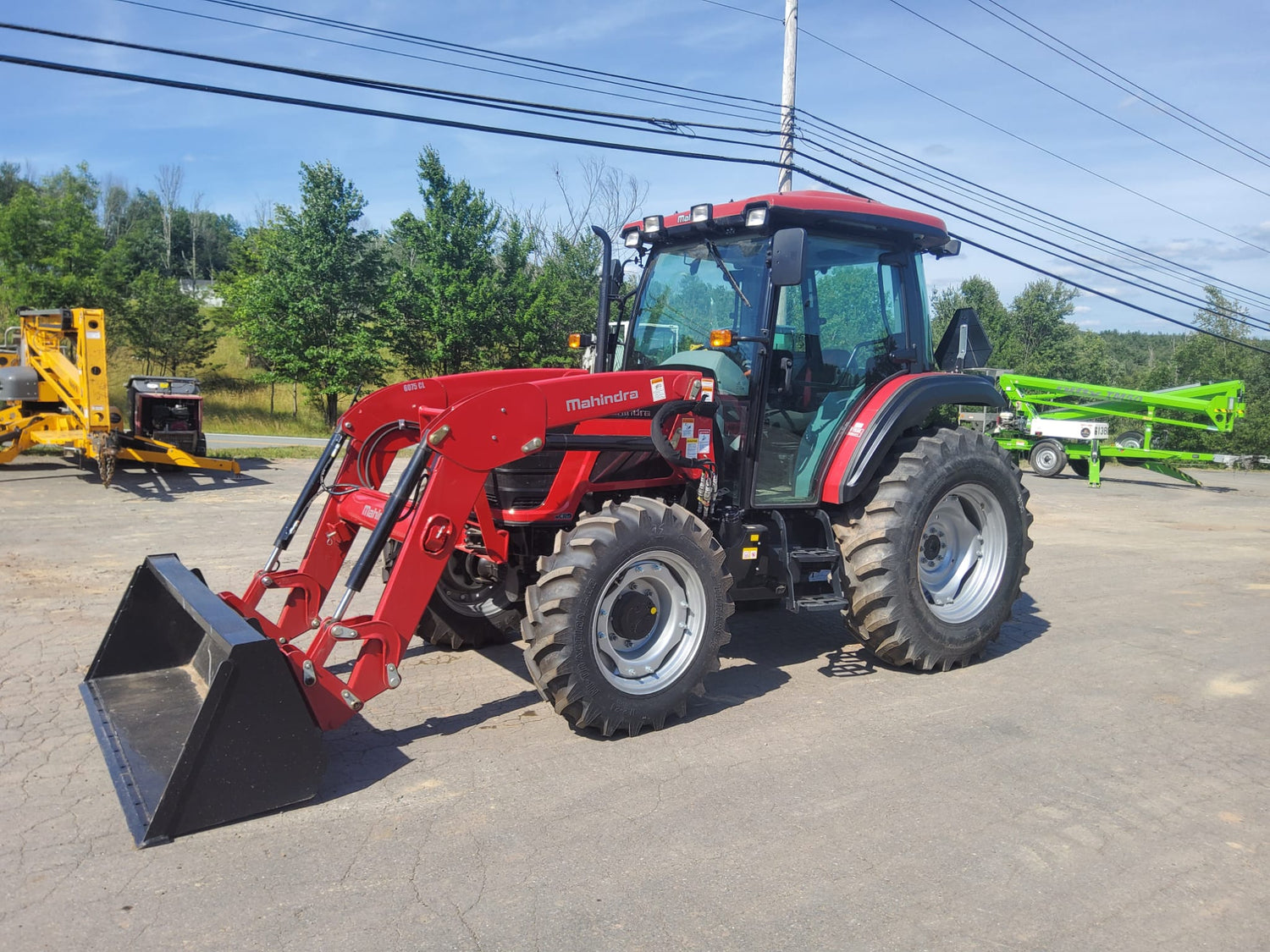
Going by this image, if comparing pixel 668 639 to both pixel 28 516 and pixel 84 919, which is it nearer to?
pixel 84 919

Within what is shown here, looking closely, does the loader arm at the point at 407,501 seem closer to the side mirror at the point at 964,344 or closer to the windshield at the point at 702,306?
the windshield at the point at 702,306

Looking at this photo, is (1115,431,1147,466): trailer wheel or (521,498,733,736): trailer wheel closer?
(521,498,733,736): trailer wheel

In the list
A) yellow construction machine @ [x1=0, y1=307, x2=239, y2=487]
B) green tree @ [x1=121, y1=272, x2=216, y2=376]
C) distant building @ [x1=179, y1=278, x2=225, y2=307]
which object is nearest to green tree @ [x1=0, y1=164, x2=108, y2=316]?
green tree @ [x1=121, y1=272, x2=216, y2=376]

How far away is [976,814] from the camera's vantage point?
12.6 feet

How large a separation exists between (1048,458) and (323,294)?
1955cm

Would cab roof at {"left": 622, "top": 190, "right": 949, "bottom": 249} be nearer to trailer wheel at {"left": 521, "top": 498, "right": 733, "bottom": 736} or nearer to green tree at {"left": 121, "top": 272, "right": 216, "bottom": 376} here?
trailer wheel at {"left": 521, "top": 498, "right": 733, "bottom": 736}

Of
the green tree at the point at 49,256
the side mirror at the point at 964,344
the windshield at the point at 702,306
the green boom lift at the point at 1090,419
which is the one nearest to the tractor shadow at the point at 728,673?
the windshield at the point at 702,306

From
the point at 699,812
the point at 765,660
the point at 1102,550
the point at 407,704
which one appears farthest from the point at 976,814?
the point at 1102,550

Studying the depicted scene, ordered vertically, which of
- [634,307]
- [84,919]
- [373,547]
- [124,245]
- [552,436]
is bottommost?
[84,919]

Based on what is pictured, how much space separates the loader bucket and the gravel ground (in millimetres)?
112

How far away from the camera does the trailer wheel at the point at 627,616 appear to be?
424cm

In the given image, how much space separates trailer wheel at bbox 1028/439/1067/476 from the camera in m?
19.7

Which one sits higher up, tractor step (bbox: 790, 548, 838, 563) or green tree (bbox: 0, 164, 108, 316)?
green tree (bbox: 0, 164, 108, 316)

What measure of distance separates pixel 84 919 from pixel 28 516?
9.13 meters
